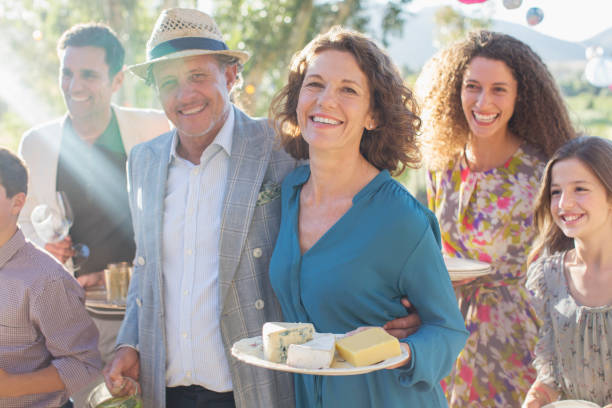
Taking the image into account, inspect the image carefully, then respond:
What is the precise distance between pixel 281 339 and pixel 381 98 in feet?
3.02

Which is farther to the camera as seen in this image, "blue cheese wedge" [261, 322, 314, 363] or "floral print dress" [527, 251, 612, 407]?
"floral print dress" [527, 251, 612, 407]

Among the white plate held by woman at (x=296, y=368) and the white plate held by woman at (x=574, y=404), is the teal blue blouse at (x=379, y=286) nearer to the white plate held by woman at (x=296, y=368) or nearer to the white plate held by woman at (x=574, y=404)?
the white plate held by woman at (x=296, y=368)

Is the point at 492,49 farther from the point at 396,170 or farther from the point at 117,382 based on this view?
the point at 117,382

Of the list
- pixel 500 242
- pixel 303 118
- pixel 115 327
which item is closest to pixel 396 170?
pixel 303 118

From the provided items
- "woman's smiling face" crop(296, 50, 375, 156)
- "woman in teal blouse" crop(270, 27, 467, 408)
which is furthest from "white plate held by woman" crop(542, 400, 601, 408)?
"woman's smiling face" crop(296, 50, 375, 156)

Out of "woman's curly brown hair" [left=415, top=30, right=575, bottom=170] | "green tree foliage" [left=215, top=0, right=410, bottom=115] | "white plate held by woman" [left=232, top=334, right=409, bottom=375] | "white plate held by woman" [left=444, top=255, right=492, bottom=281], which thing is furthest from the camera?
"green tree foliage" [left=215, top=0, right=410, bottom=115]

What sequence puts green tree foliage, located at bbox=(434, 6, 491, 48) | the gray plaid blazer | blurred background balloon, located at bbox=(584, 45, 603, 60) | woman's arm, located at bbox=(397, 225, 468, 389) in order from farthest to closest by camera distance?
1. green tree foliage, located at bbox=(434, 6, 491, 48)
2. blurred background balloon, located at bbox=(584, 45, 603, 60)
3. the gray plaid blazer
4. woman's arm, located at bbox=(397, 225, 468, 389)

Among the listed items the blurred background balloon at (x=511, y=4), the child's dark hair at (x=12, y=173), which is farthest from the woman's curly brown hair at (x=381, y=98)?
the blurred background balloon at (x=511, y=4)

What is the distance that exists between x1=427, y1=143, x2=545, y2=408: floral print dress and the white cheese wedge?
1.63 metres

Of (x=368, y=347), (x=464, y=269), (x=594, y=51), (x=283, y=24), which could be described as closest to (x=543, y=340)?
(x=464, y=269)

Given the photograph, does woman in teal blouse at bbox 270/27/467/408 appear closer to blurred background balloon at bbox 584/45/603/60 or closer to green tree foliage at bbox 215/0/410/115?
Result: blurred background balloon at bbox 584/45/603/60

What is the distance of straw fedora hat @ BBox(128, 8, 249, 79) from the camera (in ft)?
8.02

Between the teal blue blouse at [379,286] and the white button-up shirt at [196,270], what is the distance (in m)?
0.38

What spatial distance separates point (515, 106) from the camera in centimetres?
320
